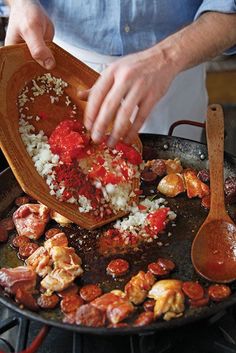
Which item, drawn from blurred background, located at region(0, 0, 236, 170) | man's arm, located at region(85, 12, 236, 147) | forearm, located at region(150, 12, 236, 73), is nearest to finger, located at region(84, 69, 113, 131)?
man's arm, located at region(85, 12, 236, 147)

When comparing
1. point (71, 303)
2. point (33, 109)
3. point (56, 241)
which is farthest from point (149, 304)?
point (33, 109)

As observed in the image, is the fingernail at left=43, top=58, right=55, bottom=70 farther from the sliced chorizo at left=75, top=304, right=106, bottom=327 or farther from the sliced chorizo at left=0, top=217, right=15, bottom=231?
the sliced chorizo at left=75, top=304, right=106, bottom=327

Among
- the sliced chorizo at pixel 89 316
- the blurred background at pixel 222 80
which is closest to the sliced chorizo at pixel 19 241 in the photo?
the sliced chorizo at pixel 89 316

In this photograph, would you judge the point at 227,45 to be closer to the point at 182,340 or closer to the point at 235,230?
the point at 235,230

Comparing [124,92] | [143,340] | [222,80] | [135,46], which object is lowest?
[222,80]

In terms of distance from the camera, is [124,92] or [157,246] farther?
[157,246]

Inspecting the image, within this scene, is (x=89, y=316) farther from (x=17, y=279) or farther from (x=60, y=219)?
(x=60, y=219)

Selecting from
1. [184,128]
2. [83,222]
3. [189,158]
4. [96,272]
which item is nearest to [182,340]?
[96,272]
